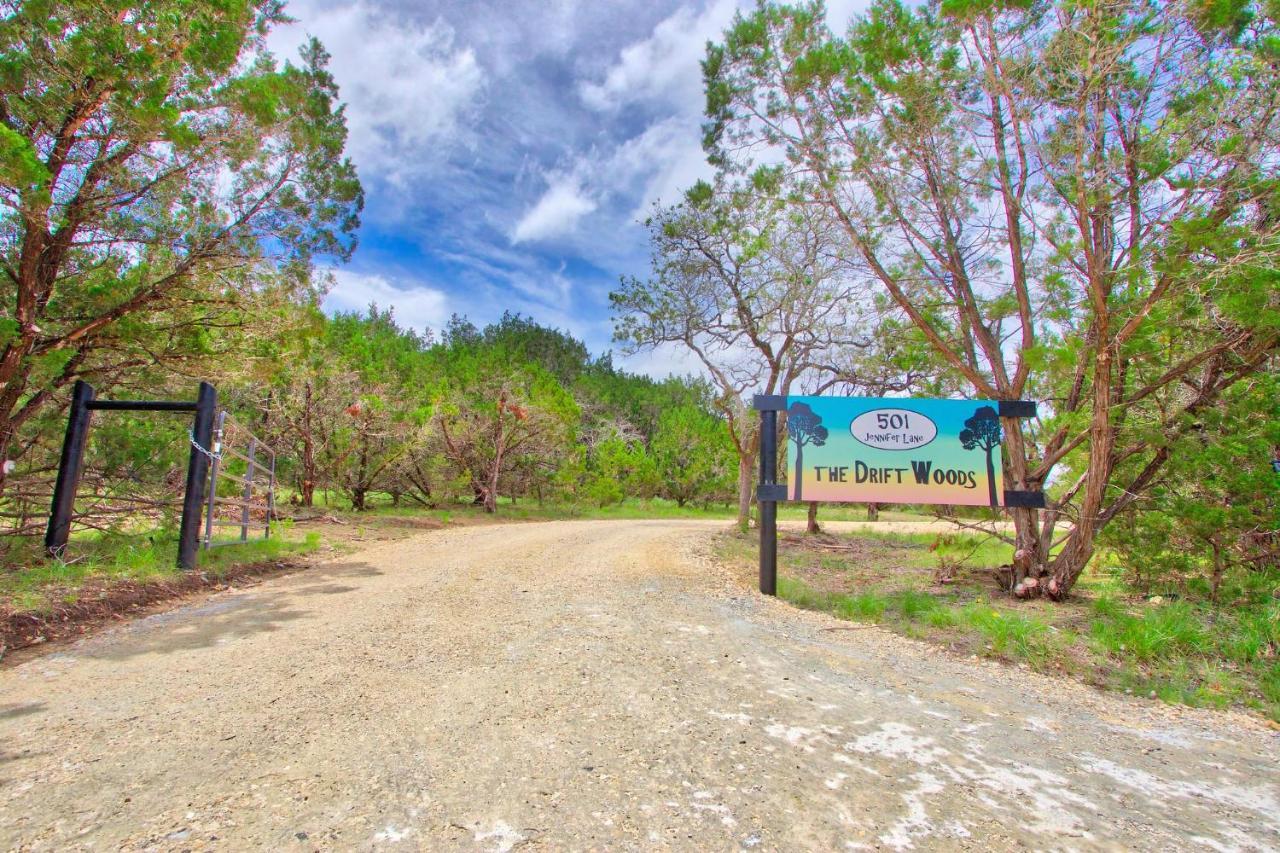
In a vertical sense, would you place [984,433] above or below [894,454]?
above

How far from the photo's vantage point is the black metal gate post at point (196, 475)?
6453 mm

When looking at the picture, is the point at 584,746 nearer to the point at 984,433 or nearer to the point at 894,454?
the point at 894,454

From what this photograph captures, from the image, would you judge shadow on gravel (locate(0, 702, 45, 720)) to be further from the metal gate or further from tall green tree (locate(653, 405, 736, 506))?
tall green tree (locate(653, 405, 736, 506))

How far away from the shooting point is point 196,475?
667 cm

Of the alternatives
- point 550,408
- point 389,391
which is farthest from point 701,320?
point 389,391

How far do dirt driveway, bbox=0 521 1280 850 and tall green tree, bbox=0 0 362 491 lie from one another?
377cm

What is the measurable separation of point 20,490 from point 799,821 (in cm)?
932

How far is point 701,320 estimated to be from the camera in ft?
52.0

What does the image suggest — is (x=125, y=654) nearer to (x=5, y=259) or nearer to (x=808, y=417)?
(x=5, y=259)

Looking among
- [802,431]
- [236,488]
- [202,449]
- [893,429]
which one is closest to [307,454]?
[236,488]

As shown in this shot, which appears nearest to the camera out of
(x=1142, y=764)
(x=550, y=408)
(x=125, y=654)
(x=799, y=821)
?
(x=799, y=821)

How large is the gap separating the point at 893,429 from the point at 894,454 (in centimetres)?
28

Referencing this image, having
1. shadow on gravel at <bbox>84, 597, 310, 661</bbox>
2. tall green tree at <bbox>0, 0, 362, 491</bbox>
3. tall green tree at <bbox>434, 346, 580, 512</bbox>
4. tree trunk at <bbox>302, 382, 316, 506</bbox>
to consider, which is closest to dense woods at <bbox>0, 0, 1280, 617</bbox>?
tall green tree at <bbox>0, 0, 362, 491</bbox>

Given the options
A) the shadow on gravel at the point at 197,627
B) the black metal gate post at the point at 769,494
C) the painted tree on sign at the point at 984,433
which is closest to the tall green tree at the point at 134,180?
the shadow on gravel at the point at 197,627
